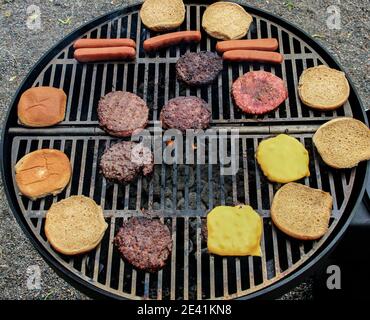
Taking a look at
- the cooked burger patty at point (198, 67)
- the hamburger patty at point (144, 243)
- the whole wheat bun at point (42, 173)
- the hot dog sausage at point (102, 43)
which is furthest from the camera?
the hot dog sausage at point (102, 43)

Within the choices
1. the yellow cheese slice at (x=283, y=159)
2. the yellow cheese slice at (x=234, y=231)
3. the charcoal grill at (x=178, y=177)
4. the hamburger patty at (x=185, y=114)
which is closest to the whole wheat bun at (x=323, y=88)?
the charcoal grill at (x=178, y=177)

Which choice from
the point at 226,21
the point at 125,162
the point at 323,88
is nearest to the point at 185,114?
the point at 125,162

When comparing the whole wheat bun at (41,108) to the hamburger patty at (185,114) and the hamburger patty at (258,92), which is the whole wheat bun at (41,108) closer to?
the hamburger patty at (185,114)

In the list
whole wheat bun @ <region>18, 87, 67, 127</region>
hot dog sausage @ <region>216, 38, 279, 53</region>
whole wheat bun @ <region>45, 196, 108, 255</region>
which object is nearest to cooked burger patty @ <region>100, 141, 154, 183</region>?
whole wheat bun @ <region>45, 196, 108, 255</region>

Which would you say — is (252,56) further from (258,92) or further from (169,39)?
(169,39)

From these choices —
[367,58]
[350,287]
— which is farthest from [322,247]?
[367,58]

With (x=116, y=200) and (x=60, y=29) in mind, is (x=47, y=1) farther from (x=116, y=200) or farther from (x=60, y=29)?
(x=116, y=200)

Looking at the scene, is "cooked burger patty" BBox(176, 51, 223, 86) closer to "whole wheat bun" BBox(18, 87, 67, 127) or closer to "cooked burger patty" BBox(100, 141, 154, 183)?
"cooked burger patty" BBox(100, 141, 154, 183)
